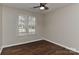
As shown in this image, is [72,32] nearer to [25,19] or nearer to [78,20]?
[78,20]

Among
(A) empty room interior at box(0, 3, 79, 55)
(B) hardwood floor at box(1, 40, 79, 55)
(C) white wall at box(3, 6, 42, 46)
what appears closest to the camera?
(B) hardwood floor at box(1, 40, 79, 55)

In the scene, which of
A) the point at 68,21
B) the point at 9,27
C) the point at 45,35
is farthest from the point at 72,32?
the point at 9,27

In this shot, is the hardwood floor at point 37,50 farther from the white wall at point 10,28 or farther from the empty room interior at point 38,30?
the white wall at point 10,28

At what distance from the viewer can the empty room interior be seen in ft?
7.95

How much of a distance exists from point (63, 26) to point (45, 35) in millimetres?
842

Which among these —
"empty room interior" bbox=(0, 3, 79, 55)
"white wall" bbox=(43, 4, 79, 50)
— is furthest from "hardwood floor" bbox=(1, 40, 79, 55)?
"white wall" bbox=(43, 4, 79, 50)

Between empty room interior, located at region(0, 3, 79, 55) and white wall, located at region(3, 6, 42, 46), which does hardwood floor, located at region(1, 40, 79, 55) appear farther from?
white wall, located at region(3, 6, 42, 46)

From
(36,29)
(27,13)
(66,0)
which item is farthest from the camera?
(36,29)

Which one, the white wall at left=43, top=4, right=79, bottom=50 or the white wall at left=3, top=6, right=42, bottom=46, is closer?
the white wall at left=43, top=4, right=79, bottom=50

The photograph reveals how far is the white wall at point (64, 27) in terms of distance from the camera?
245cm

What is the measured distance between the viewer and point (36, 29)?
10.7ft

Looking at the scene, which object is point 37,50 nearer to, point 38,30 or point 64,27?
point 38,30

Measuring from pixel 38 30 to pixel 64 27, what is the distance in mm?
991

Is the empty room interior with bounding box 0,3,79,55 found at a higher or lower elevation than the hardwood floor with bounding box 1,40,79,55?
higher
